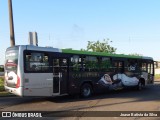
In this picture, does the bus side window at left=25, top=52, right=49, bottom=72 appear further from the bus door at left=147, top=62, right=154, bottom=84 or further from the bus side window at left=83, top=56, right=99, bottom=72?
the bus door at left=147, top=62, right=154, bottom=84

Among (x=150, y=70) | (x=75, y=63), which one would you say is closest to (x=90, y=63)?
(x=75, y=63)

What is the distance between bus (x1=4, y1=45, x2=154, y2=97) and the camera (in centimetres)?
1362

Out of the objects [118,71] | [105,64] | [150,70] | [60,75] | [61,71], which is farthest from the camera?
[150,70]

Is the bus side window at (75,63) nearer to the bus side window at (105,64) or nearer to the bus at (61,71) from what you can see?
the bus at (61,71)

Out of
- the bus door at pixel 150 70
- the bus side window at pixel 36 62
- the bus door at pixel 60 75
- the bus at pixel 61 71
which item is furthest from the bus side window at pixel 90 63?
the bus door at pixel 150 70

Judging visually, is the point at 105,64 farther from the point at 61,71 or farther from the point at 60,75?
the point at 60,75

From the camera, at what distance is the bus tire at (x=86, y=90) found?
55.0ft

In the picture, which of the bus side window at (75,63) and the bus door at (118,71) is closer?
the bus side window at (75,63)

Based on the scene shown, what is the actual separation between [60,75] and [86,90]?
2.55 metres

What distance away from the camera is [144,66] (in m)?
22.8

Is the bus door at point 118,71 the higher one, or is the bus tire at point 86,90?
the bus door at point 118,71

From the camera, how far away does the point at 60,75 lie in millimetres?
15125

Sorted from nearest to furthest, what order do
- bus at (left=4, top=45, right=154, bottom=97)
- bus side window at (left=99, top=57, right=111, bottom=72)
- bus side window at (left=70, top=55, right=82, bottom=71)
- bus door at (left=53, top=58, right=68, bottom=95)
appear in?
bus at (left=4, top=45, right=154, bottom=97), bus door at (left=53, top=58, right=68, bottom=95), bus side window at (left=70, top=55, right=82, bottom=71), bus side window at (left=99, top=57, right=111, bottom=72)

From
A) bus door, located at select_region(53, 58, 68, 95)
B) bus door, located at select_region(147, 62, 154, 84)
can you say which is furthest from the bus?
bus door, located at select_region(147, 62, 154, 84)
